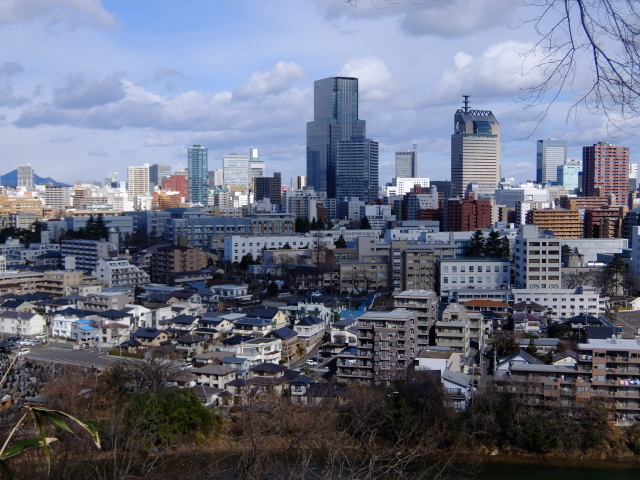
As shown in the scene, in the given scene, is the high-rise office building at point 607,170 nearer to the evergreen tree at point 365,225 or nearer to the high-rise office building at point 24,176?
the evergreen tree at point 365,225

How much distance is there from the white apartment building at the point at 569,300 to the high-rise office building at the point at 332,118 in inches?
755

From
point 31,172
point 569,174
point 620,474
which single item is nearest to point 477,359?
point 620,474

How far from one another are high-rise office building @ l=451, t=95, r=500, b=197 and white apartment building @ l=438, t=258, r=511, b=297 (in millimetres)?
15673

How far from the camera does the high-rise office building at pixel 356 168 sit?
23516mm

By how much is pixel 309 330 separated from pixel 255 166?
27.9m

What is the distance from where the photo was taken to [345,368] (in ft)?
17.0

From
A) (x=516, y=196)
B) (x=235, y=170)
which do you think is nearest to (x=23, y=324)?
(x=516, y=196)

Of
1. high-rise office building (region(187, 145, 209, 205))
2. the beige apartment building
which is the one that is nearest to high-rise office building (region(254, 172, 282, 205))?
high-rise office building (region(187, 145, 209, 205))

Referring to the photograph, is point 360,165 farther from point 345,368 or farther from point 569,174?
point 345,368

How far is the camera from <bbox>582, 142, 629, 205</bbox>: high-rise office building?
1922cm

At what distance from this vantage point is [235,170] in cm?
3322

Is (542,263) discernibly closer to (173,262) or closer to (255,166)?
(173,262)

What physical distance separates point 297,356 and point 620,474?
308 cm

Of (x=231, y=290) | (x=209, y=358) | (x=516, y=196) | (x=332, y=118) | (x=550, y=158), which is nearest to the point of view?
(x=209, y=358)
